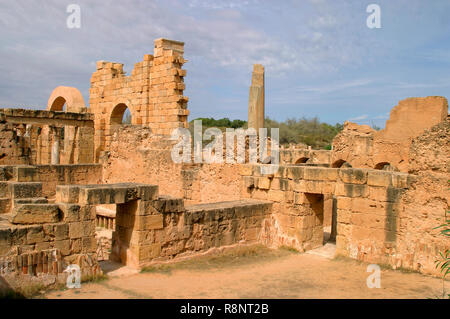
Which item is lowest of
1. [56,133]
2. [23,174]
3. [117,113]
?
[23,174]

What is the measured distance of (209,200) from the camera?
10.6 metres

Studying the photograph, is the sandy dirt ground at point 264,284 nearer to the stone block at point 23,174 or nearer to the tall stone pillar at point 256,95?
the stone block at point 23,174

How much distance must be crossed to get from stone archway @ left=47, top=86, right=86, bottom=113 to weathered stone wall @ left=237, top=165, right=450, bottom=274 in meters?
11.8

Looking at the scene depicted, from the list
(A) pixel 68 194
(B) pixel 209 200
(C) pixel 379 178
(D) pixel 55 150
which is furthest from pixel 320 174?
(D) pixel 55 150

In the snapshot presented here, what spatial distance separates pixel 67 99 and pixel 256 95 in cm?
1017

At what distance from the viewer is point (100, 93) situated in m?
18.2

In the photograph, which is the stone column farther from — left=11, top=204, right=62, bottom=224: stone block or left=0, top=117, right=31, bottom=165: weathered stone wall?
left=11, top=204, right=62, bottom=224: stone block

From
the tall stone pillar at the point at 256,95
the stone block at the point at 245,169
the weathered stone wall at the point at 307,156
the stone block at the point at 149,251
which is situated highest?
the tall stone pillar at the point at 256,95

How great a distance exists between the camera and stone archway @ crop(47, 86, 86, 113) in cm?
1893

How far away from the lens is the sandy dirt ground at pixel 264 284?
588cm

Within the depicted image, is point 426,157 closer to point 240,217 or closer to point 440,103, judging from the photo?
point 240,217

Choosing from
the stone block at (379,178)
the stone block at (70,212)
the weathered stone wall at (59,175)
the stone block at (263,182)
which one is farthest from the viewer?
the weathered stone wall at (59,175)

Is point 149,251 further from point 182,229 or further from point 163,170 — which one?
point 163,170

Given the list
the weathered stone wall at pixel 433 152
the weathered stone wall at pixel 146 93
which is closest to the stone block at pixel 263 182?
the weathered stone wall at pixel 433 152
